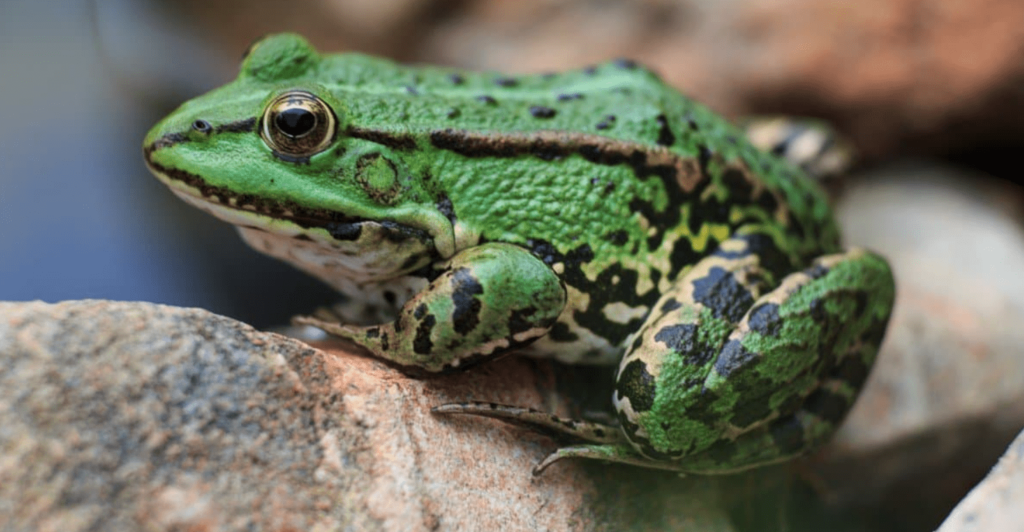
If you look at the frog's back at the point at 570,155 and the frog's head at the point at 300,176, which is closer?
the frog's head at the point at 300,176

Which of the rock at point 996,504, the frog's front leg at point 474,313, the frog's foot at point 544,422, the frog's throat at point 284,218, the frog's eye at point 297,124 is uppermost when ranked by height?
the frog's eye at point 297,124

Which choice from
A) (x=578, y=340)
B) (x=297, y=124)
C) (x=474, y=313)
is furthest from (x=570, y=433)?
(x=297, y=124)

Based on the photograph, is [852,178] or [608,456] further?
[852,178]

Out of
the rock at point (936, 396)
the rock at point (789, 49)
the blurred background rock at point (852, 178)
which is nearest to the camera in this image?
the rock at point (936, 396)

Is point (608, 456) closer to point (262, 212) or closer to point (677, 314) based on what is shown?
point (677, 314)

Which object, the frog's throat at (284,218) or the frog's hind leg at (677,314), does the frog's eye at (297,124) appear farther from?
the frog's hind leg at (677,314)

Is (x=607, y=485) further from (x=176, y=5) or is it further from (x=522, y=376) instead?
(x=176, y=5)

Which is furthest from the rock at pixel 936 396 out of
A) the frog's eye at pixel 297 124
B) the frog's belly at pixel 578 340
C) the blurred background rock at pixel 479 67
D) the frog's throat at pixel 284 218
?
the frog's eye at pixel 297 124
